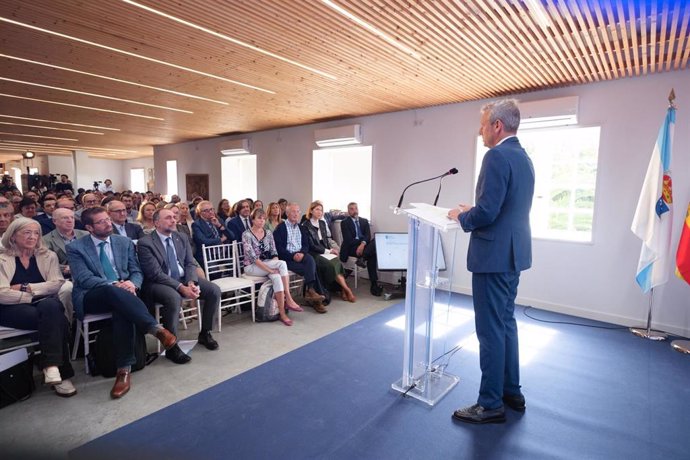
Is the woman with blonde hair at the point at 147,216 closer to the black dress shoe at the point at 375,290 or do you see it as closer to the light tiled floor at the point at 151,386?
the light tiled floor at the point at 151,386

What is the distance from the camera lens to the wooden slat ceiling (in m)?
2.56

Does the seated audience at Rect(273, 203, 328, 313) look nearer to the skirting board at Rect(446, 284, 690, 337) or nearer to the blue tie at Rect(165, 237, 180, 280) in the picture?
the blue tie at Rect(165, 237, 180, 280)

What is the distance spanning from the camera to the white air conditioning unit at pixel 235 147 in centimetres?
812

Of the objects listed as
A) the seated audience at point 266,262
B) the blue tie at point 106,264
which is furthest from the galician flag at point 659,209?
the blue tie at point 106,264

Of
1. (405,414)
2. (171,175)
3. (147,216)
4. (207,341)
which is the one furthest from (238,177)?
(405,414)

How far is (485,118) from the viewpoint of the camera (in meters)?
2.25

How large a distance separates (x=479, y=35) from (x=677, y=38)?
Answer: 5.03ft

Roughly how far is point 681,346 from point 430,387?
8.44ft

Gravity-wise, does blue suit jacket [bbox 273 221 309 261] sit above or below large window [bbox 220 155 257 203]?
below

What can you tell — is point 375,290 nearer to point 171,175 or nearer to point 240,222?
point 240,222

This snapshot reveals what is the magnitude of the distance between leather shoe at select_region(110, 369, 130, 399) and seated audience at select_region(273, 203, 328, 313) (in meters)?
2.15

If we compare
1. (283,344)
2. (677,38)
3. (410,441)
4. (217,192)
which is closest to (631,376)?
(410,441)

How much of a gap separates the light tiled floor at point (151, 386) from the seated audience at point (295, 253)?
0.54 metres

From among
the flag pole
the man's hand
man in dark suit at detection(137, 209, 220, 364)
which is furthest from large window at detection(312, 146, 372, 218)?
the man's hand
